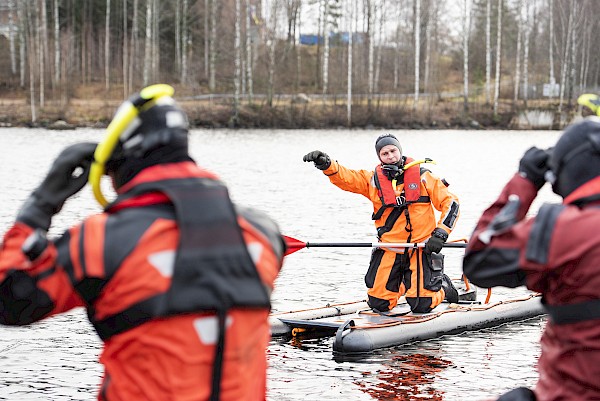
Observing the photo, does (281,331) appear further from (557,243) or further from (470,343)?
(557,243)

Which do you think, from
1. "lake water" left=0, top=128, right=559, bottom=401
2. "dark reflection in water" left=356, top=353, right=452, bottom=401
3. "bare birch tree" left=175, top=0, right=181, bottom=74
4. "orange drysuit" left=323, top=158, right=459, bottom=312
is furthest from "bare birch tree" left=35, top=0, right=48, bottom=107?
"dark reflection in water" left=356, top=353, right=452, bottom=401

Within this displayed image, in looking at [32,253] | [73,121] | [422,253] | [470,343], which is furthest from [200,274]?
[73,121]

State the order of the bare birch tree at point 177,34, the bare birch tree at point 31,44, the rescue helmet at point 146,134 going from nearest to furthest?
1. the rescue helmet at point 146,134
2. the bare birch tree at point 31,44
3. the bare birch tree at point 177,34

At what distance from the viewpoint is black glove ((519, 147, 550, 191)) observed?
3463 mm

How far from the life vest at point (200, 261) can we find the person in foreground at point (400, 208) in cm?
687

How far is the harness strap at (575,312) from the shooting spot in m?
3.16

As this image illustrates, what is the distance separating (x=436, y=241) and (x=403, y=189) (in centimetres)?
71

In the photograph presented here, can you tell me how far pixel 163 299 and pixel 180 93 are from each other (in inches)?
2120

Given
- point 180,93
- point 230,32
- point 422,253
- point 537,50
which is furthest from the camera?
point 537,50

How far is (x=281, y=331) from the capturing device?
1070cm

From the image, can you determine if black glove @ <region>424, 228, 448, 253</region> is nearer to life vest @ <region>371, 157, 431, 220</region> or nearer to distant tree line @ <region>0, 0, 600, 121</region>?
life vest @ <region>371, 157, 431, 220</region>

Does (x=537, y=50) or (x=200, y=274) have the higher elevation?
(x=537, y=50)

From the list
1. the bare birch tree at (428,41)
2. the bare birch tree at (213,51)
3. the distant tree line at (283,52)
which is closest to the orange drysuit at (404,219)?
the distant tree line at (283,52)

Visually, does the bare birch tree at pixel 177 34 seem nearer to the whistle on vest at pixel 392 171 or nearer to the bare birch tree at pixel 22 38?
the bare birch tree at pixel 22 38
